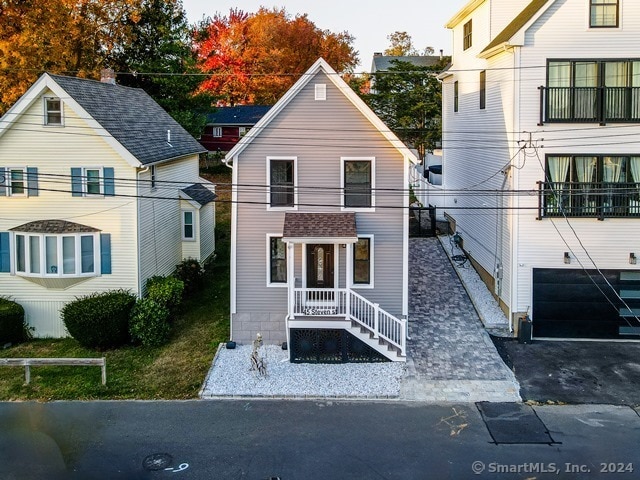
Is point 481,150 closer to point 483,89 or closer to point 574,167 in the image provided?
point 483,89

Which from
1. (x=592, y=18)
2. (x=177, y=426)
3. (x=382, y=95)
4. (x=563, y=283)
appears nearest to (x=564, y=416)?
(x=563, y=283)

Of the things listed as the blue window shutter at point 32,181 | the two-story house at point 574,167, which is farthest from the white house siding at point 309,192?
the blue window shutter at point 32,181

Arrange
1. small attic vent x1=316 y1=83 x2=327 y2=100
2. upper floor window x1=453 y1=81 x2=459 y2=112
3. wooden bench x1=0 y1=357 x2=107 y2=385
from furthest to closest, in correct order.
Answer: upper floor window x1=453 y1=81 x2=459 y2=112 → small attic vent x1=316 y1=83 x2=327 y2=100 → wooden bench x1=0 y1=357 x2=107 y2=385

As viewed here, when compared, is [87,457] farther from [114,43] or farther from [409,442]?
[114,43]

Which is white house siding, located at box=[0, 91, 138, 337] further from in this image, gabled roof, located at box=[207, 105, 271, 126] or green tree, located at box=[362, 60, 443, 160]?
gabled roof, located at box=[207, 105, 271, 126]

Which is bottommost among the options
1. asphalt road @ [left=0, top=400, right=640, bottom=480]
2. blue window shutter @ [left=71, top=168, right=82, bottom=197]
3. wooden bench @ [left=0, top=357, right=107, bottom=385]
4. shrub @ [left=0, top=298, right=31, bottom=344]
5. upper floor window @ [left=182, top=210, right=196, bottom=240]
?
asphalt road @ [left=0, top=400, right=640, bottom=480]

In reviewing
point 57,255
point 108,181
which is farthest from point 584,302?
point 57,255

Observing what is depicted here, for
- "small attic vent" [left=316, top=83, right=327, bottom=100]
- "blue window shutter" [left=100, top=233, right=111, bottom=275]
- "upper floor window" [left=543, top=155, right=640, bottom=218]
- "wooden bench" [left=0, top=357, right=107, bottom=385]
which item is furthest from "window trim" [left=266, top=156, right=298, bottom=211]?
"upper floor window" [left=543, top=155, right=640, bottom=218]

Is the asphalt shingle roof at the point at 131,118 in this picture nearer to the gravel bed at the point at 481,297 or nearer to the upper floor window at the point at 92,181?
the upper floor window at the point at 92,181
